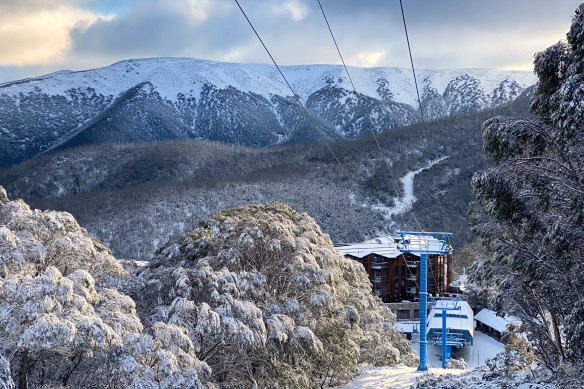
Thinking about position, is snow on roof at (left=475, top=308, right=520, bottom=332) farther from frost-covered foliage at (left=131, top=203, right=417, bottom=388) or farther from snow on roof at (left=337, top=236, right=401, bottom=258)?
frost-covered foliage at (left=131, top=203, right=417, bottom=388)

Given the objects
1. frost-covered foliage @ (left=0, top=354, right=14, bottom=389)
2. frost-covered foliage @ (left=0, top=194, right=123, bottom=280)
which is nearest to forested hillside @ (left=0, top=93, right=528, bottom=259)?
frost-covered foliage @ (left=0, top=194, right=123, bottom=280)

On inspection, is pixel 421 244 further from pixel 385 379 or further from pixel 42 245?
pixel 42 245

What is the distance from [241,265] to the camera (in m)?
16.4

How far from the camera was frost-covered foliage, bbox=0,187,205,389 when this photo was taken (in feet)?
29.5

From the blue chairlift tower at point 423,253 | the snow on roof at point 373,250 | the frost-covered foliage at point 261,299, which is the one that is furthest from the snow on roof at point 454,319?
the frost-covered foliage at point 261,299

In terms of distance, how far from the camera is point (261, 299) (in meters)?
15.4

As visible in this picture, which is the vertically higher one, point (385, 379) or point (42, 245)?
point (42, 245)

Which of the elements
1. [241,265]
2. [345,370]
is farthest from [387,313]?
[241,265]

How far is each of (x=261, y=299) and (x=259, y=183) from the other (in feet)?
233

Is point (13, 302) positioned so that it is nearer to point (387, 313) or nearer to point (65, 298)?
point (65, 298)

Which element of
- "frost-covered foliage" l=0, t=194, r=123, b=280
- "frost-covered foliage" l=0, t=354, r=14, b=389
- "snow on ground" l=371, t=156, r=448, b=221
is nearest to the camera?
"frost-covered foliage" l=0, t=354, r=14, b=389

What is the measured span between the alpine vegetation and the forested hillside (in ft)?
118

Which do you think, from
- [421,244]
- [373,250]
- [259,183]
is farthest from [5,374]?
[259,183]

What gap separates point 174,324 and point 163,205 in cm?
6700
